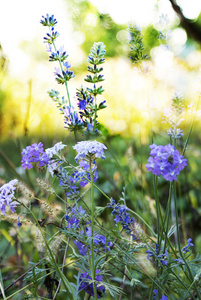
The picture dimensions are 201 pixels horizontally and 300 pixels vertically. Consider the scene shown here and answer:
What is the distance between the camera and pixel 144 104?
2.22ft

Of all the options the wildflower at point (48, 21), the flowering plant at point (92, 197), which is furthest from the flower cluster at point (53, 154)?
the wildflower at point (48, 21)

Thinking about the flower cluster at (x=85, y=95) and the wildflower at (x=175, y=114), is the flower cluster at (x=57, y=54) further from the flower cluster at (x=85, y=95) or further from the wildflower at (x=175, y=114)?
the wildflower at (x=175, y=114)

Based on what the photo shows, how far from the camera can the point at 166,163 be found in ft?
1.57

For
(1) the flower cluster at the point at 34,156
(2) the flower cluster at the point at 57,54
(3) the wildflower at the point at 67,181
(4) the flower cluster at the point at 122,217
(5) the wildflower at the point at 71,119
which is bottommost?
(4) the flower cluster at the point at 122,217

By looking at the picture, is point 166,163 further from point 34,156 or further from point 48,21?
point 48,21

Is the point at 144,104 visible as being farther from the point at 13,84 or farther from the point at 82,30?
the point at 82,30

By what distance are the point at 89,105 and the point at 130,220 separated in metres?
0.23

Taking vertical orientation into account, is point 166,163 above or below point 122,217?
above

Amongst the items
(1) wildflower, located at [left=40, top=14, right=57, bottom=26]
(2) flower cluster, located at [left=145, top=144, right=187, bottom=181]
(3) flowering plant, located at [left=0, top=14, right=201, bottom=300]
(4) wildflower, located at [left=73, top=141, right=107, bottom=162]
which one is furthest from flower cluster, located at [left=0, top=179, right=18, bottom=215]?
(1) wildflower, located at [left=40, top=14, right=57, bottom=26]

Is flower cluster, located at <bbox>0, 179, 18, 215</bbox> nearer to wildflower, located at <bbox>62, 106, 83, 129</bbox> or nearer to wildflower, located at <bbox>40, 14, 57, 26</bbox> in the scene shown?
wildflower, located at <bbox>62, 106, 83, 129</bbox>

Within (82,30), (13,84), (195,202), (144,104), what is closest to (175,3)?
(144,104)

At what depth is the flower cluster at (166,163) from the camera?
48 cm

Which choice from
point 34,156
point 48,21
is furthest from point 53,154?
point 48,21

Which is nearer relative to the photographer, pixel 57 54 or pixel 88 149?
pixel 88 149
